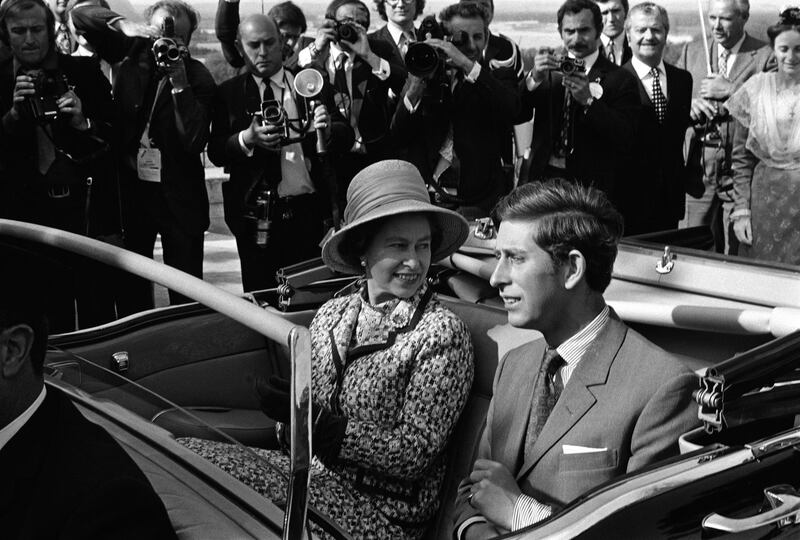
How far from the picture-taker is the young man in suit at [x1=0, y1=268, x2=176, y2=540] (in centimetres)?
Result: 166

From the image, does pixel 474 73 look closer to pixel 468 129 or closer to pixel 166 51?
pixel 468 129

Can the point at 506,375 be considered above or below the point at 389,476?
above

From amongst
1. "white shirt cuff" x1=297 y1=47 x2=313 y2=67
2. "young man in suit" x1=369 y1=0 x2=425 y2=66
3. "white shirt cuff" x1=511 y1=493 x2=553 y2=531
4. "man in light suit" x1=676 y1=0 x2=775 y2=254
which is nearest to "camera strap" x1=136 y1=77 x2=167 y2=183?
"white shirt cuff" x1=297 y1=47 x2=313 y2=67

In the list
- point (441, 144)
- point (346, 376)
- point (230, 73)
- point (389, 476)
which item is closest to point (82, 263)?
point (346, 376)

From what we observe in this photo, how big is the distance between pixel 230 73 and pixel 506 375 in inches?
289

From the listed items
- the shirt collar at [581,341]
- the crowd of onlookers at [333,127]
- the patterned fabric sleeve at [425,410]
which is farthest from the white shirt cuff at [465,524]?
the crowd of onlookers at [333,127]

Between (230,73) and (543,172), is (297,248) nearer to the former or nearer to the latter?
(543,172)

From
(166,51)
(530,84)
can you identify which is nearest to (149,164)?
(166,51)

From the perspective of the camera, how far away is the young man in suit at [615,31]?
240 inches

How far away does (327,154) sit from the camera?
16.6 feet

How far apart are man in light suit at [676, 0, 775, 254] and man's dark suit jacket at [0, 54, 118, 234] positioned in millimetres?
2785

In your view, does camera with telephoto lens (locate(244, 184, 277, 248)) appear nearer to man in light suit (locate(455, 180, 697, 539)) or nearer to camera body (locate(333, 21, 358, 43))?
camera body (locate(333, 21, 358, 43))

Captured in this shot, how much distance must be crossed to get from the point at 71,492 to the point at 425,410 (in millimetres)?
1190

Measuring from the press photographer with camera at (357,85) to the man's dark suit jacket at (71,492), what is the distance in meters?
3.54
